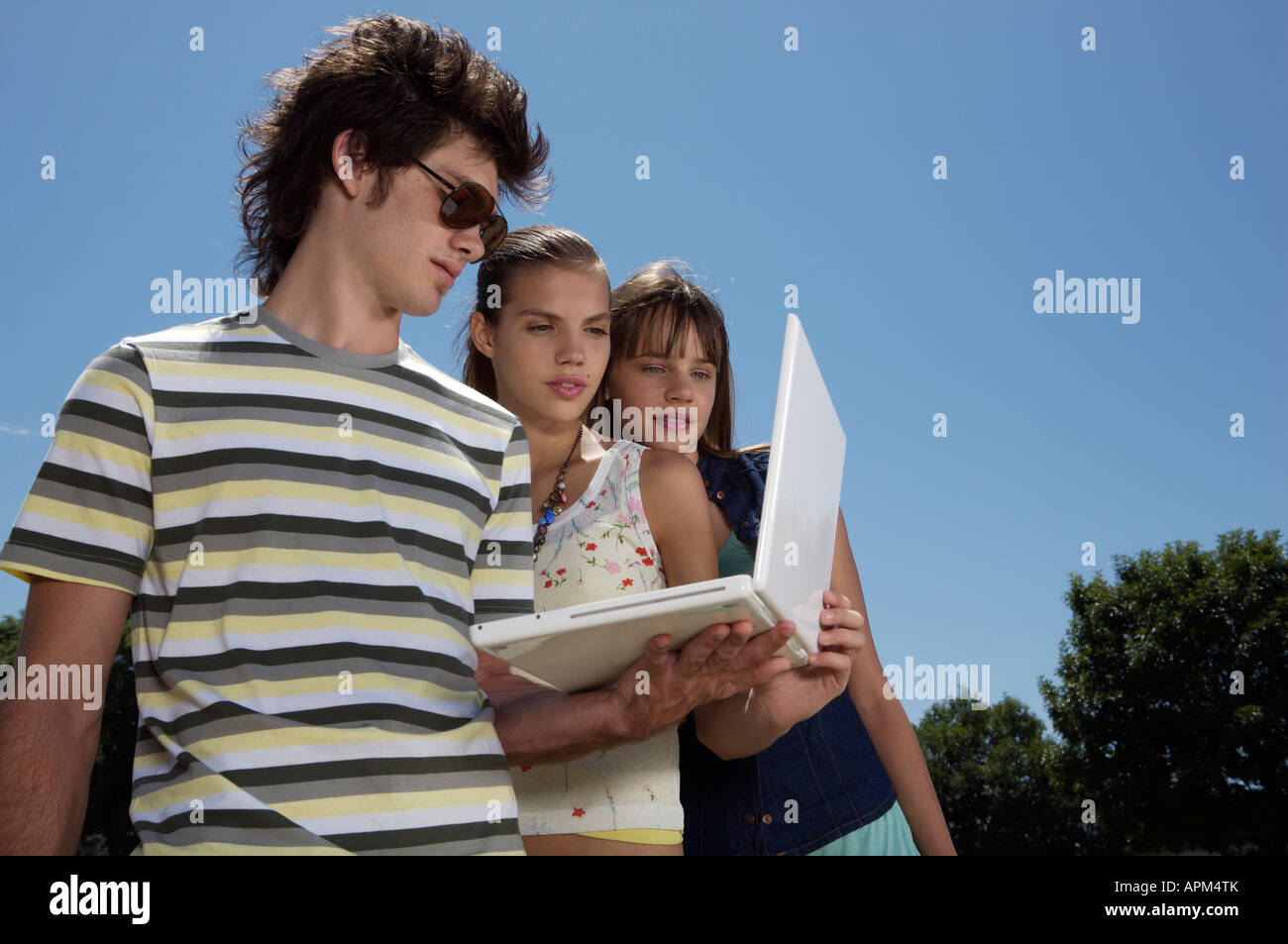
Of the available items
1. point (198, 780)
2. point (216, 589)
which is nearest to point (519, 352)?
point (216, 589)

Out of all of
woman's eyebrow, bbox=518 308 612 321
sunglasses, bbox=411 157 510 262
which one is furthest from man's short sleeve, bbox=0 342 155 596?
woman's eyebrow, bbox=518 308 612 321

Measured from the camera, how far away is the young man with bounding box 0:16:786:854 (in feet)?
8.31

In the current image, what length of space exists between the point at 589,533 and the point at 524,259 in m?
1.27

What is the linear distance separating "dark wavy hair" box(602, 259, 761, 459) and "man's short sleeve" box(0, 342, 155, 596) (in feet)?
8.51

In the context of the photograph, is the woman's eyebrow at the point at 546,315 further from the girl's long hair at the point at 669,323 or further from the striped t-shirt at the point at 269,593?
the striped t-shirt at the point at 269,593

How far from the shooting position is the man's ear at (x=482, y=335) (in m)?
4.67

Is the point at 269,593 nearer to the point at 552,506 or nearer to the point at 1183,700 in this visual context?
the point at 552,506

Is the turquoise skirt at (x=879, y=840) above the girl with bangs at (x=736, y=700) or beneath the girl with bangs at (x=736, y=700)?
beneath

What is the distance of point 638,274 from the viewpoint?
532cm

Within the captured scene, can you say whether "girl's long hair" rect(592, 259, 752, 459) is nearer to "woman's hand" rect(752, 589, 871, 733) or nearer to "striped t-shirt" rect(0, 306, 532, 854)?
"woman's hand" rect(752, 589, 871, 733)

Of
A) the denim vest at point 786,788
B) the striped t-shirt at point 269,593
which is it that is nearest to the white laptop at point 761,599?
the striped t-shirt at point 269,593

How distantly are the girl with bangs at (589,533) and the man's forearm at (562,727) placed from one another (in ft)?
0.09

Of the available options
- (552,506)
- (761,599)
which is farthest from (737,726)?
(761,599)
